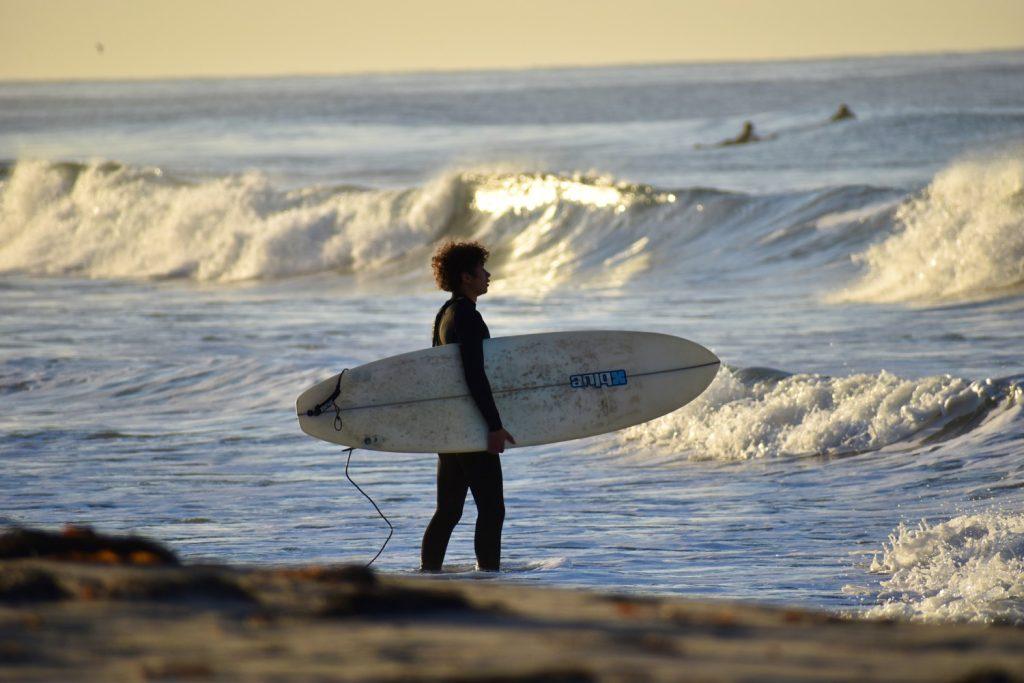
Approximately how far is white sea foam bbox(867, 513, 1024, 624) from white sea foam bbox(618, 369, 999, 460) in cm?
221

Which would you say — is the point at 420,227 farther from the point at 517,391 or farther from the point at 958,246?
the point at 517,391

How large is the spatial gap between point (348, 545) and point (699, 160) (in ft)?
92.6

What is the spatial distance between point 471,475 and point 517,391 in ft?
2.33

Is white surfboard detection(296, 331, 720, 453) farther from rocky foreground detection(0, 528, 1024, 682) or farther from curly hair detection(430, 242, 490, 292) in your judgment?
rocky foreground detection(0, 528, 1024, 682)

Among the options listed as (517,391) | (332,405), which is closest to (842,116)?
(517,391)

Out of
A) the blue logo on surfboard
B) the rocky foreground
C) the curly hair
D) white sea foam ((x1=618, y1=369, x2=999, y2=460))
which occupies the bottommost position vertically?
the rocky foreground

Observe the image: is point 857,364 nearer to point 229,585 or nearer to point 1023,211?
point 1023,211

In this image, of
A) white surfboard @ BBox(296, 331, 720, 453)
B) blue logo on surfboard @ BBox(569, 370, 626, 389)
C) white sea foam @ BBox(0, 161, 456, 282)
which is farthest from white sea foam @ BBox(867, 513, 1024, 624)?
white sea foam @ BBox(0, 161, 456, 282)

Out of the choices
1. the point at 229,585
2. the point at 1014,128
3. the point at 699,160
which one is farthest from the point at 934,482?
the point at 1014,128

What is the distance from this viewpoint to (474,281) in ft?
18.1

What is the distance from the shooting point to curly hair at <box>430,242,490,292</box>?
552 cm

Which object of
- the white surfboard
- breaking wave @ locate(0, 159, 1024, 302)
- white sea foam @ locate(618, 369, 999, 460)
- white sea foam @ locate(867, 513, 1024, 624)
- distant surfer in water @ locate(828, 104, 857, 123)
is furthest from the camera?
distant surfer in water @ locate(828, 104, 857, 123)

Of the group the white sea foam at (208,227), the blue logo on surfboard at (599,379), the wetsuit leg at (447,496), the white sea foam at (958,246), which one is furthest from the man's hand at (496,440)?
the white sea foam at (208,227)

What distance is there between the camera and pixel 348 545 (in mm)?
6582
